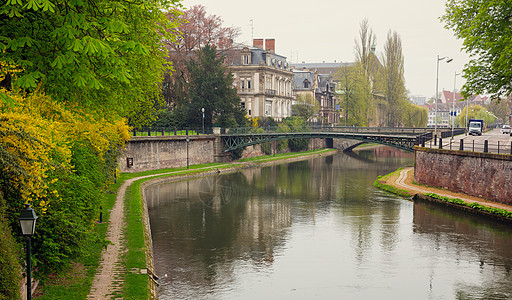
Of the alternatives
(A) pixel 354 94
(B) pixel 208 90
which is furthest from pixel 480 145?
(A) pixel 354 94

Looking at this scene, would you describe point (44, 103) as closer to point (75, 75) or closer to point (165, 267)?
point (75, 75)

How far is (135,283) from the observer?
1609 cm

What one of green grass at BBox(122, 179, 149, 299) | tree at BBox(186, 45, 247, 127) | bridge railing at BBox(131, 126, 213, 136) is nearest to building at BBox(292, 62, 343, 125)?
tree at BBox(186, 45, 247, 127)

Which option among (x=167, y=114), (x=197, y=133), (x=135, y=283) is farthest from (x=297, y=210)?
(x=167, y=114)

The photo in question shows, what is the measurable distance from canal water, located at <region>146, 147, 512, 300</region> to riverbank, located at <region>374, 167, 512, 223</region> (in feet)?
2.81

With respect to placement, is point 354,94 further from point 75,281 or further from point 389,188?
point 75,281

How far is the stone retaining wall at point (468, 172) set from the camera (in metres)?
34.2

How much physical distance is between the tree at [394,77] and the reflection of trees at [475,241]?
54358 millimetres

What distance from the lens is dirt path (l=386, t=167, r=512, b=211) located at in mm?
34213

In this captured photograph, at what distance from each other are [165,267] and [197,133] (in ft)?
135

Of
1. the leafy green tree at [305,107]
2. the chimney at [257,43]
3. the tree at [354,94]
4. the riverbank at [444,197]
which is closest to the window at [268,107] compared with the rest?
the leafy green tree at [305,107]

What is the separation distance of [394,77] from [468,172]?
5217 cm

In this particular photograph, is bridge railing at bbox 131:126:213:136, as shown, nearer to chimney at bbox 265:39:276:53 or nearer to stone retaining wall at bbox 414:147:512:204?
stone retaining wall at bbox 414:147:512:204

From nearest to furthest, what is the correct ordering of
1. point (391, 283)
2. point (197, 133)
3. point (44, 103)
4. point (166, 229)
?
point (44, 103) → point (391, 283) → point (166, 229) → point (197, 133)
